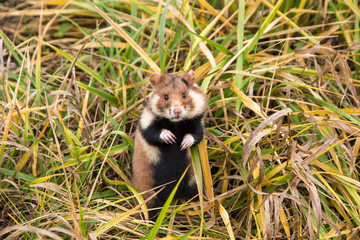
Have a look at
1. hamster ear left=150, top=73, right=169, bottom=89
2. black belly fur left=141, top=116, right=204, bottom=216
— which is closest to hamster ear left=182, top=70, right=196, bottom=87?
hamster ear left=150, top=73, right=169, bottom=89

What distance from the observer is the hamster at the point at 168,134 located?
378 centimetres

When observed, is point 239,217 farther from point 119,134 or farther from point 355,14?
point 355,14

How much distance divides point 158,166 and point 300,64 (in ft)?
6.94

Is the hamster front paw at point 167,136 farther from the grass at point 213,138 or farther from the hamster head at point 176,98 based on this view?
the grass at point 213,138

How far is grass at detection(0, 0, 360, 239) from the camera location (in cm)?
379

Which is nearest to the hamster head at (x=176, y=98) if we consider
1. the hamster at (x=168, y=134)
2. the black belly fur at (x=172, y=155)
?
the hamster at (x=168, y=134)

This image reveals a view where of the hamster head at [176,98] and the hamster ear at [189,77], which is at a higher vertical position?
the hamster ear at [189,77]

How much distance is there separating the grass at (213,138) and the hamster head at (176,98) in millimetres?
459

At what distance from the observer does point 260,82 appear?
194 inches

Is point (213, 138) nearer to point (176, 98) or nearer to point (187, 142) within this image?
point (187, 142)

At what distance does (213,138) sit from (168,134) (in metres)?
0.63

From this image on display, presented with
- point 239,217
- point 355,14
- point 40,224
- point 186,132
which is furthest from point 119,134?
point 355,14

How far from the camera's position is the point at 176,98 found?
375 cm

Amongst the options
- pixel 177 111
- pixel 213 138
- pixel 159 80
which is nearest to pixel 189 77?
pixel 159 80
